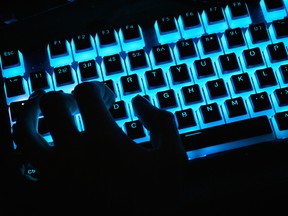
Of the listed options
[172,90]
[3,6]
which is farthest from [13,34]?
[172,90]

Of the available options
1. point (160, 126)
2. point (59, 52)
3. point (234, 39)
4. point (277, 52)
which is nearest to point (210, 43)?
point (234, 39)

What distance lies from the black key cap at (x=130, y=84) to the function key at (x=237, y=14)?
0.93ft

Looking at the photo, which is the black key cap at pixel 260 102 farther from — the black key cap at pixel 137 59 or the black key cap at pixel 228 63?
the black key cap at pixel 137 59

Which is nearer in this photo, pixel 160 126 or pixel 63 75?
pixel 160 126

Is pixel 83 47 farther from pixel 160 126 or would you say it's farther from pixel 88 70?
pixel 160 126

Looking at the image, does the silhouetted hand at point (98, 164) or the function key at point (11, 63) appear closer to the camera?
the silhouetted hand at point (98, 164)

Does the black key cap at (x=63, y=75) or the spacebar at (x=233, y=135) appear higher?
the black key cap at (x=63, y=75)

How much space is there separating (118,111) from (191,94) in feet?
0.57

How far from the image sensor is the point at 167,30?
0.76 metres

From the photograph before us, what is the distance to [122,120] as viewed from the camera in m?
0.72

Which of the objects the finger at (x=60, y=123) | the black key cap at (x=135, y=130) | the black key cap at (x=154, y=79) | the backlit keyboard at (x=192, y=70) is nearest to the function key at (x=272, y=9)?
the backlit keyboard at (x=192, y=70)

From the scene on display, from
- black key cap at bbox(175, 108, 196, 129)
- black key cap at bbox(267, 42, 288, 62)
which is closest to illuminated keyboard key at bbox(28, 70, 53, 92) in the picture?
black key cap at bbox(175, 108, 196, 129)

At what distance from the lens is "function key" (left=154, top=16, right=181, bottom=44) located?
759 millimetres

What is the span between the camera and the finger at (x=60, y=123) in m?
0.57
